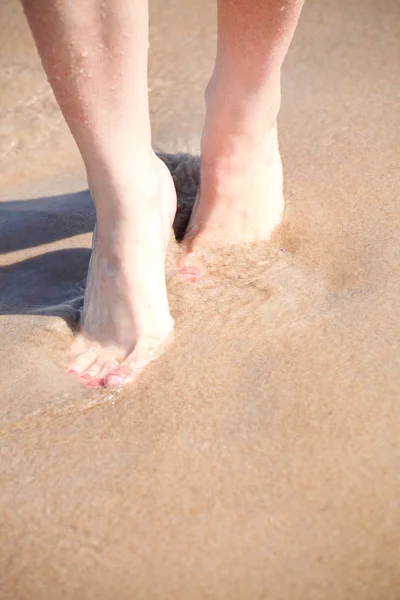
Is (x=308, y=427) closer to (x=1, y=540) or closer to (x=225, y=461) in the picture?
(x=225, y=461)

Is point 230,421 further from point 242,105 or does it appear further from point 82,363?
point 242,105

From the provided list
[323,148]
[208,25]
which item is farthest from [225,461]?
[208,25]

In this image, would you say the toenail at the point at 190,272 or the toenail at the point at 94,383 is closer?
the toenail at the point at 94,383

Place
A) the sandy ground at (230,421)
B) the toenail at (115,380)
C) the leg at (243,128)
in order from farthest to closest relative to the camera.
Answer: the leg at (243,128), the toenail at (115,380), the sandy ground at (230,421)

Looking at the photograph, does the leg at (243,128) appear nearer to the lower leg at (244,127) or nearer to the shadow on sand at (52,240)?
the lower leg at (244,127)

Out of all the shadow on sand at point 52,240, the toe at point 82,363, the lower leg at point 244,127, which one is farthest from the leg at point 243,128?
the toe at point 82,363

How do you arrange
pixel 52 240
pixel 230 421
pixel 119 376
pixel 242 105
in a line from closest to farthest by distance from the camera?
pixel 230 421
pixel 119 376
pixel 242 105
pixel 52 240

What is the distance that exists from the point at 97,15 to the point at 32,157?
0.98 metres

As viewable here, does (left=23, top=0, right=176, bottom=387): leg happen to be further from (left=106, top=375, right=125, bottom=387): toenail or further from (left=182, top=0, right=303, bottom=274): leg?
(left=182, top=0, right=303, bottom=274): leg

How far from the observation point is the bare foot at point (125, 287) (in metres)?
1.19

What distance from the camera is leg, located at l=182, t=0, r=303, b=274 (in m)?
1.35

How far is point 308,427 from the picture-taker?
104 cm

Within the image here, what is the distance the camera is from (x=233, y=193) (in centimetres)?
147

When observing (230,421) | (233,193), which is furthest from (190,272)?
(230,421)
